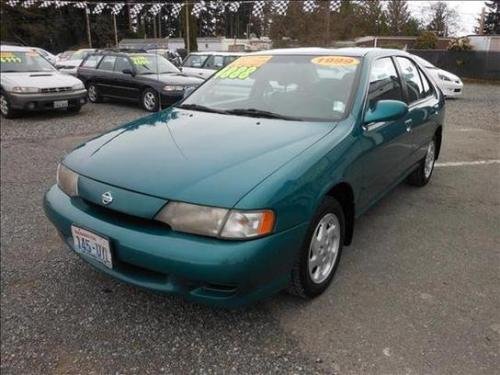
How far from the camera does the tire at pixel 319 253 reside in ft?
8.08

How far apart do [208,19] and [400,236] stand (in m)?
58.6

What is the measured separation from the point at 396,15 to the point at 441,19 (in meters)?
7.76

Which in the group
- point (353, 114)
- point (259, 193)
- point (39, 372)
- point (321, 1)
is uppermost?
point (321, 1)

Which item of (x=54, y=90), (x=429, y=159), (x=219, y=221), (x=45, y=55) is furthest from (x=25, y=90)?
(x=45, y=55)

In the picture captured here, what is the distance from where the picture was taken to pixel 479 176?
5.28 meters

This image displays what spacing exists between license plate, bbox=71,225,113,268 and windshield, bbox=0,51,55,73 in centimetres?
849

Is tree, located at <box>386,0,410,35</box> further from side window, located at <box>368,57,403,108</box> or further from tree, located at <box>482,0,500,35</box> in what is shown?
side window, located at <box>368,57,403,108</box>

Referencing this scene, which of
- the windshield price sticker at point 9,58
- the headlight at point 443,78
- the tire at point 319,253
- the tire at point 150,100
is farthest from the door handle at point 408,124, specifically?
the headlight at point 443,78

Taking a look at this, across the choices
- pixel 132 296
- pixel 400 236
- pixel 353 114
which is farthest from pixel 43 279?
pixel 400 236

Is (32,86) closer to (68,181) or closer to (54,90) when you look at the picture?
(54,90)

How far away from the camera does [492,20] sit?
41.8 ft

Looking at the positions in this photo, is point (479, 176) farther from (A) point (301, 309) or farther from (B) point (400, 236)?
(A) point (301, 309)

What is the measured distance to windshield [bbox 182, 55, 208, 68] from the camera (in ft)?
43.9

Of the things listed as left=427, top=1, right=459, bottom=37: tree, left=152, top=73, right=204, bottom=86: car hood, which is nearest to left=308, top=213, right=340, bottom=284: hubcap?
left=152, top=73, right=204, bottom=86: car hood
